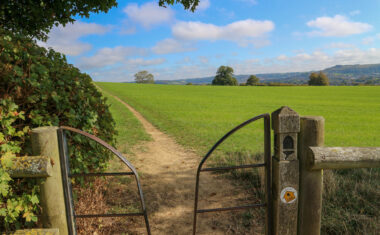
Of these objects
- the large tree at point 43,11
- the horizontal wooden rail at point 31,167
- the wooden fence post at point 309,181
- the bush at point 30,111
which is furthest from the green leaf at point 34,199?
the large tree at point 43,11

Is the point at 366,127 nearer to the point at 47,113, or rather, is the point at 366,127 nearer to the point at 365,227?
the point at 365,227

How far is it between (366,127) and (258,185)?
14418 millimetres

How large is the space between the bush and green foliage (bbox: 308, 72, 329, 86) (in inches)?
3782

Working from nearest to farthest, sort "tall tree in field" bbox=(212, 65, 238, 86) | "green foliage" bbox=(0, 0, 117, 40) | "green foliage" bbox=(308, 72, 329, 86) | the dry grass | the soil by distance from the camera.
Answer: the dry grass → the soil → "green foliage" bbox=(0, 0, 117, 40) → "green foliage" bbox=(308, 72, 329, 86) → "tall tree in field" bbox=(212, 65, 238, 86)

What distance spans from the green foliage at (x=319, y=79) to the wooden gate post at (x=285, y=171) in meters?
95.8

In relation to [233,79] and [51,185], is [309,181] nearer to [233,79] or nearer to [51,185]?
[51,185]

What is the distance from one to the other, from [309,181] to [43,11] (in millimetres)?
8114

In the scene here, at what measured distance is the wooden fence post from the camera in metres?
2.36

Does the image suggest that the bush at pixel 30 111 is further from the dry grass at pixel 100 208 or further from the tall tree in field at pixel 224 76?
the tall tree in field at pixel 224 76

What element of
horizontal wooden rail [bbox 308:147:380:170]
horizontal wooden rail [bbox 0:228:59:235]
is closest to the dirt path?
horizontal wooden rail [bbox 0:228:59:235]

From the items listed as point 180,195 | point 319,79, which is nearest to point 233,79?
point 319,79

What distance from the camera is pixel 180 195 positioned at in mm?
4770

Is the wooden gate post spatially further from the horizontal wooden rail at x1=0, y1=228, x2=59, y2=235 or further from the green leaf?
the green leaf

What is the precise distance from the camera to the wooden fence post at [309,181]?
7.73ft
